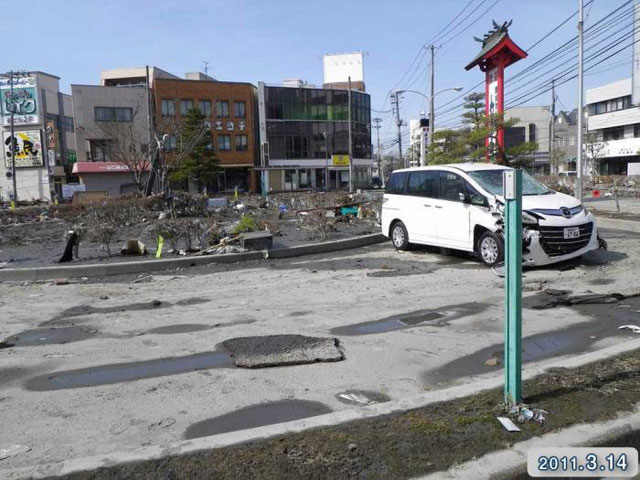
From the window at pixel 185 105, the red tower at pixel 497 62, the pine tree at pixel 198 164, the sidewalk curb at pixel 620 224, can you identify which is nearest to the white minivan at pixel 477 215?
the sidewalk curb at pixel 620 224

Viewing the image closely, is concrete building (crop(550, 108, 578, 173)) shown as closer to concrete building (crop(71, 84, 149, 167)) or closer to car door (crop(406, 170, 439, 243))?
concrete building (crop(71, 84, 149, 167))

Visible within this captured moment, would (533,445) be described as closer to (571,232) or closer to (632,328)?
(632,328)

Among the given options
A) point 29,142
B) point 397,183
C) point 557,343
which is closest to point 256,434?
point 557,343

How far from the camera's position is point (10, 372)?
207 inches

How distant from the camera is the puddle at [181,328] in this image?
667 cm

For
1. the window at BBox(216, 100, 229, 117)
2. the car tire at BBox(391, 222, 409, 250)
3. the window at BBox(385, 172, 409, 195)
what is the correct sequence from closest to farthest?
the car tire at BBox(391, 222, 409, 250) → the window at BBox(385, 172, 409, 195) → the window at BBox(216, 100, 229, 117)

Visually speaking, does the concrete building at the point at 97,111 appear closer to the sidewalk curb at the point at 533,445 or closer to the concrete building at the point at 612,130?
the concrete building at the point at 612,130

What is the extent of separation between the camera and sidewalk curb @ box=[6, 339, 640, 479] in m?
3.27

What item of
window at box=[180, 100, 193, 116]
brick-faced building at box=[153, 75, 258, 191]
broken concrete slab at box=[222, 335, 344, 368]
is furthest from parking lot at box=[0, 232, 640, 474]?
window at box=[180, 100, 193, 116]

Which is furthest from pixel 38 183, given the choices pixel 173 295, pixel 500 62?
pixel 173 295

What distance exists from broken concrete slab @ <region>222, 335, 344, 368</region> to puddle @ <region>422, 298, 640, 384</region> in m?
1.10

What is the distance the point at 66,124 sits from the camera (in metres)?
78.1

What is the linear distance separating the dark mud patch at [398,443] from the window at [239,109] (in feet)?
231

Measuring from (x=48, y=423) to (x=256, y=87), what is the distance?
77295mm
